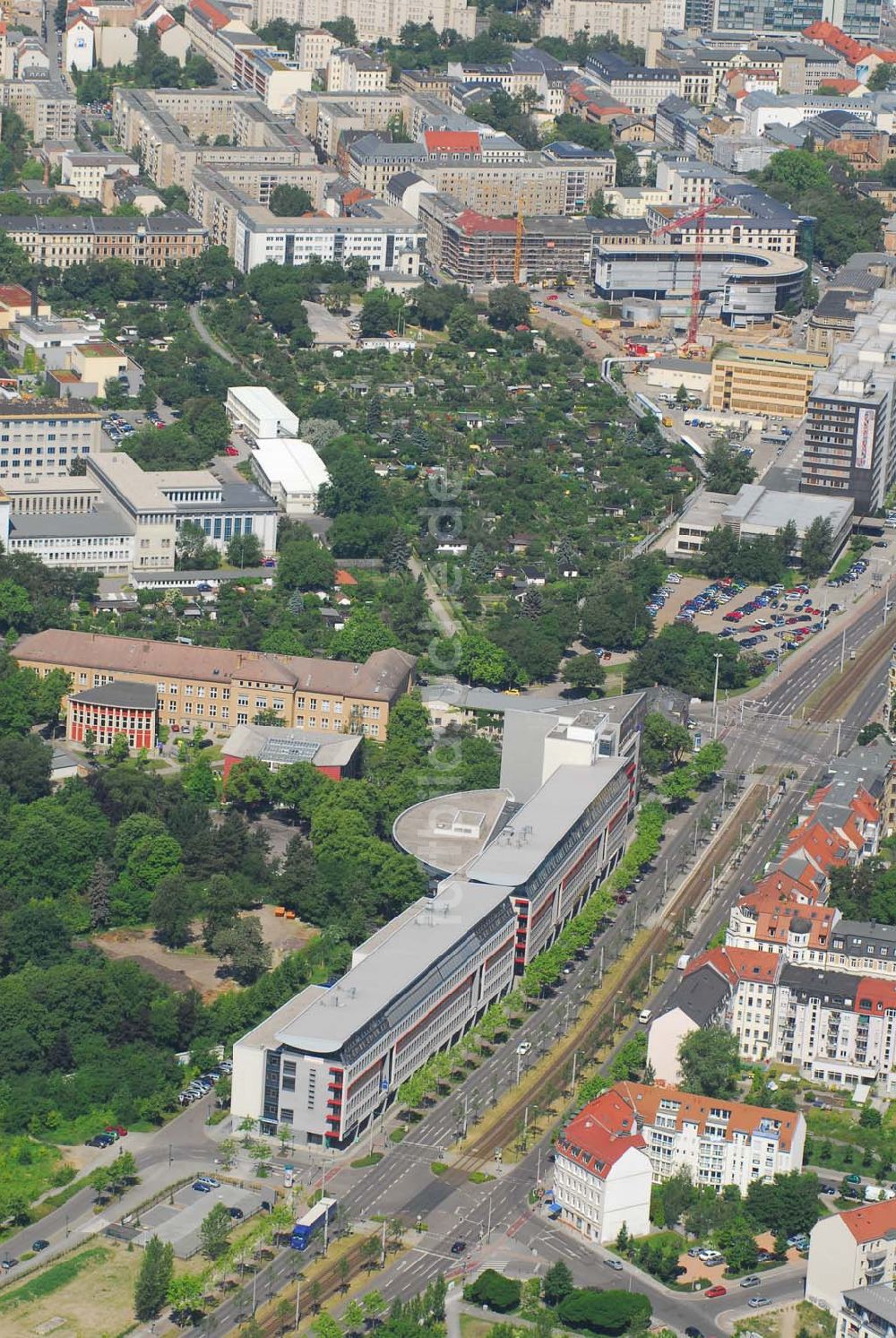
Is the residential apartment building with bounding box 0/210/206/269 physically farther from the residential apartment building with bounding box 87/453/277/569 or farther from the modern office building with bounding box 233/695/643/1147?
the modern office building with bounding box 233/695/643/1147

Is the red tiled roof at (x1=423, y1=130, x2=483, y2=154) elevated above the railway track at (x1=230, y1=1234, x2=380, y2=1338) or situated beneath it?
elevated above

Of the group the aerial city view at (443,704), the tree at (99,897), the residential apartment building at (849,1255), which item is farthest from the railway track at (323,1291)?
the tree at (99,897)

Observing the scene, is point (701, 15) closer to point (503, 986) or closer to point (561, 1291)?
point (503, 986)

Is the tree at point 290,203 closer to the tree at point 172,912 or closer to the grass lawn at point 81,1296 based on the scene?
the tree at point 172,912

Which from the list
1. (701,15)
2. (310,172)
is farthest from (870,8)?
(310,172)

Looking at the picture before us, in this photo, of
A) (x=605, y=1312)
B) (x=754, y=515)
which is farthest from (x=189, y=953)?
(x=754, y=515)

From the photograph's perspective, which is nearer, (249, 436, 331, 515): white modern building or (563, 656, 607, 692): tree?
(563, 656, 607, 692): tree

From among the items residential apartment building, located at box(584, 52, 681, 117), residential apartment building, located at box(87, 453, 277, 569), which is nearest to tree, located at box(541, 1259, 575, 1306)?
residential apartment building, located at box(87, 453, 277, 569)
